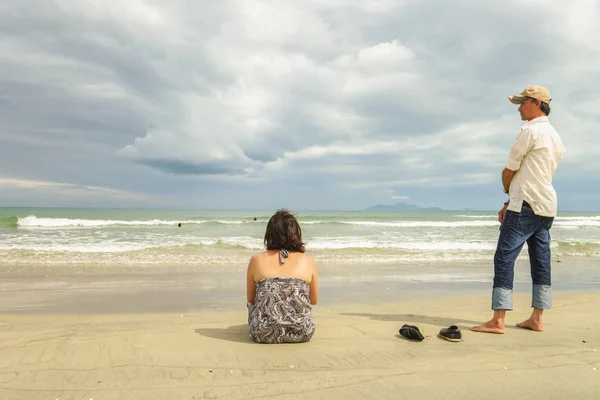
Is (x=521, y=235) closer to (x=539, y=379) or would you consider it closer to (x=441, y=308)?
(x=539, y=379)

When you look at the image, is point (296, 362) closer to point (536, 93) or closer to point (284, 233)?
point (284, 233)

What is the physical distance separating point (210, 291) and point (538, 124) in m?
5.29

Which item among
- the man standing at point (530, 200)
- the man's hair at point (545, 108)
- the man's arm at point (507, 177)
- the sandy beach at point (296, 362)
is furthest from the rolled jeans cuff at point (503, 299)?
the man's hair at point (545, 108)

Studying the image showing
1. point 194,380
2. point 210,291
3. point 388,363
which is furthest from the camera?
point 210,291

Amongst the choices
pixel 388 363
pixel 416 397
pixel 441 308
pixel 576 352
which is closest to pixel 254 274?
pixel 388 363

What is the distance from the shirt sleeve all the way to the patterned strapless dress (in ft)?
7.35

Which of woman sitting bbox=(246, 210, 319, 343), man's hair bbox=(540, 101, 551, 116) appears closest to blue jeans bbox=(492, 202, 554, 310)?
man's hair bbox=(540, 101, 551, 116)

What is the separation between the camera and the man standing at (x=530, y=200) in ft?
12.8

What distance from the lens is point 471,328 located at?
4.25 m

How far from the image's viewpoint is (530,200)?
3.91 metres

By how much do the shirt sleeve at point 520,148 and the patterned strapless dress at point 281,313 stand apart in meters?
2.24

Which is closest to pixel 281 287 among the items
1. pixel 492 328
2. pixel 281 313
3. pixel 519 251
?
pixel 281 313

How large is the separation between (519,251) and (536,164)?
0.81 m

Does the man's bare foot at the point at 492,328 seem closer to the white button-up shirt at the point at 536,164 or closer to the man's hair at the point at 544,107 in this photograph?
the white button-up shirt at the point at 536,164
